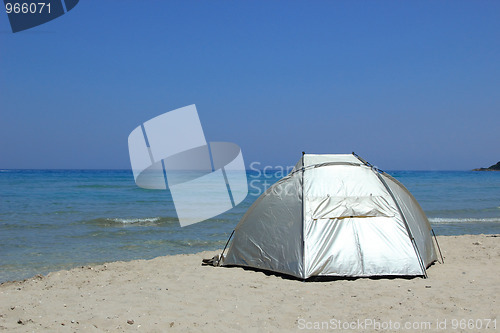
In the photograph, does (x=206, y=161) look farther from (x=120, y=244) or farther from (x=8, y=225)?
(x=8, y=225)

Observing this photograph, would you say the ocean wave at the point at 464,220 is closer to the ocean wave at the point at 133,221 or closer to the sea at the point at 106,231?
the sea at the point at 106,231

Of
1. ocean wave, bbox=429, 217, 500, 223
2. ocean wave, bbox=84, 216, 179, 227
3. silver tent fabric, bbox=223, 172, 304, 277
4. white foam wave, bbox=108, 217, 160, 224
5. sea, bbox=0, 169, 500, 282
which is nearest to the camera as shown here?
silver tent fabric, bbox=223, 172, 304, 277

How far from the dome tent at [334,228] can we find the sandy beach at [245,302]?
24 centimetres

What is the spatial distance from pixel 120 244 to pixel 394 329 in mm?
8816

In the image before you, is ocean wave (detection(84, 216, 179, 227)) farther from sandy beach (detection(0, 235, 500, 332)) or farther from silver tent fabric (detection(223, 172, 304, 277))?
silver tent fabric (detection(223, 172, 304, 277))

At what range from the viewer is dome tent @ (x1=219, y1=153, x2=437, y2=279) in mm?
6684

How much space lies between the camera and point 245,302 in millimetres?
5801

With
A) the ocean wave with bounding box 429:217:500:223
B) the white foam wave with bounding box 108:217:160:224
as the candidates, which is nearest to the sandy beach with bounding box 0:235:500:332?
the white foam wave with bounding box 108:217:160:224

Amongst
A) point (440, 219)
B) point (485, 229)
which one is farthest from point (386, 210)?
point (440, 219)

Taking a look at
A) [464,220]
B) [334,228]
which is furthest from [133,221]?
[464,220]

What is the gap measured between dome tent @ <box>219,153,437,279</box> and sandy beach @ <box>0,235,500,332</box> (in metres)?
0.24

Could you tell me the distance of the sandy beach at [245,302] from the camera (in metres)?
4.91

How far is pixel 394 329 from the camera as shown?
4.71m

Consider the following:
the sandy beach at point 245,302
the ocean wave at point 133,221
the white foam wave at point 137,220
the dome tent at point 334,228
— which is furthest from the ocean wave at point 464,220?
the white foam wave at point 137,220
